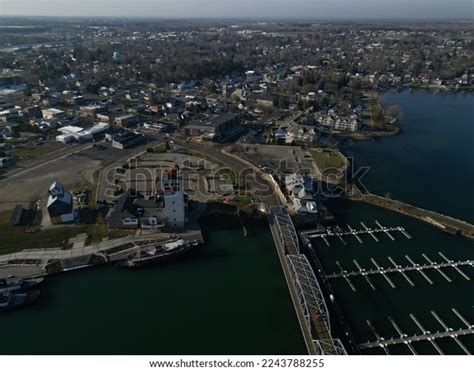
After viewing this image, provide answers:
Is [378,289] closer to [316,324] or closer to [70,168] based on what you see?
[316,324]

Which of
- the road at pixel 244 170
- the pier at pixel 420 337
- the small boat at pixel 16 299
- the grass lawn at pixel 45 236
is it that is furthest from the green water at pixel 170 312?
the road at pixel 244 170

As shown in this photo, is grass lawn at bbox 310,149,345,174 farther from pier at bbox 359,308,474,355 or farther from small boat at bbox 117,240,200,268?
pier at bbox 359,308,474,355

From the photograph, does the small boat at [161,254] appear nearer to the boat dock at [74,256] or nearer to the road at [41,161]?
the boat dock at [74,256]

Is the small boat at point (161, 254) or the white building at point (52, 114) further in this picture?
the white building at point (52, 114)

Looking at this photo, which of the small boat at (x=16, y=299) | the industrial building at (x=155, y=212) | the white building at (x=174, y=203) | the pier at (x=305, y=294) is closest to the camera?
the pier at (x=305, y=294)

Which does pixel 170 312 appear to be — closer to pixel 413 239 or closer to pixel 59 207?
pixel 59 207
